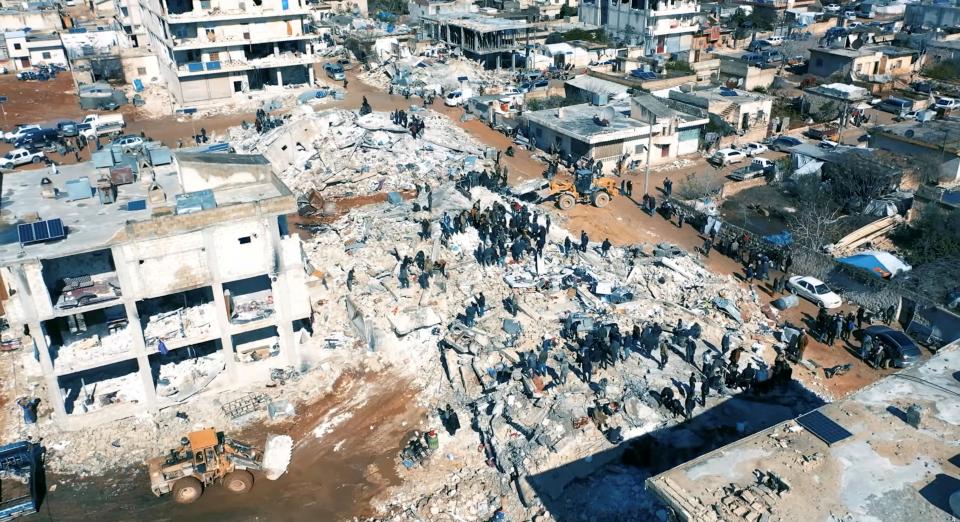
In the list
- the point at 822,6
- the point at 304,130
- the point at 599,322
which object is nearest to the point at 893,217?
the point at 599,322

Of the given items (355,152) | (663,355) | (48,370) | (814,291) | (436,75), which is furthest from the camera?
(436,75)

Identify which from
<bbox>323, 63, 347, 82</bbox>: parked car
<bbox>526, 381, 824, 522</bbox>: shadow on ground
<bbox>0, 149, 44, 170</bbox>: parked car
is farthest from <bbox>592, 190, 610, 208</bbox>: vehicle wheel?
<bbox>0, 149, 44, 170</bbox>: parked car

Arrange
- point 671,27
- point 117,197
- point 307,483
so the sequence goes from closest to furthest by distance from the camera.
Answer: point 307,483, point 117,197, point 671,27

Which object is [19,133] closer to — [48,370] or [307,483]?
[48,370]

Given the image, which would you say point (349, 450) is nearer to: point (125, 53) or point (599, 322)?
point (599, 322)

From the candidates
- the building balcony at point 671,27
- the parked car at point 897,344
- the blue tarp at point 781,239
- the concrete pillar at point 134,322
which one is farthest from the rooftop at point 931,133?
the concrete pillar at point 134,322

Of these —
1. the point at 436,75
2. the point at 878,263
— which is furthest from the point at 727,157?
the point at 436,75
